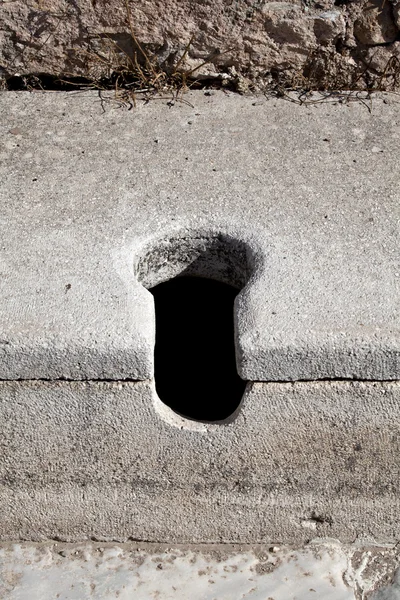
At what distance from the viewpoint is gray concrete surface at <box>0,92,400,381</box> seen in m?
1.80


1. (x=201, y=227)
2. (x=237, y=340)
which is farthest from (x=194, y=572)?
(x=201, y=227)

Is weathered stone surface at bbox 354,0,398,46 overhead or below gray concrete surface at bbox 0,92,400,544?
overhead

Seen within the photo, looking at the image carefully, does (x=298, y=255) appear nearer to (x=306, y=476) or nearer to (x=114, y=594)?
(x=306, y=476)

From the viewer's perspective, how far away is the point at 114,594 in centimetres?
198

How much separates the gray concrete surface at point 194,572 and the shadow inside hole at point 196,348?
2.34 feet

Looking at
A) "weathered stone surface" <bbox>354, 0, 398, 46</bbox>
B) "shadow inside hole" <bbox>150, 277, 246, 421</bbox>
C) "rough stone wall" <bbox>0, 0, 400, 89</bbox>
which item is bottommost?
"shadow inside hole" <bbox>150, 277, 246, 421</bbox>

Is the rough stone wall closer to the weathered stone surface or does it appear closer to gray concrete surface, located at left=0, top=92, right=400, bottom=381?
the weathered stone surface

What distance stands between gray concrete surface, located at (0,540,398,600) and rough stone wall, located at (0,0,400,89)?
1.69 metres

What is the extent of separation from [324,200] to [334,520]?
36.7 inches

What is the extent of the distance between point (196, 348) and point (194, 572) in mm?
1097

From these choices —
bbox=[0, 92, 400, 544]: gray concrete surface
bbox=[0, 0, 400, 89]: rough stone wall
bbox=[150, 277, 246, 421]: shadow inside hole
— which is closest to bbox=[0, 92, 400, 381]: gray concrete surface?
bbox=[0, 92, 400, 544]: gray concrete surface

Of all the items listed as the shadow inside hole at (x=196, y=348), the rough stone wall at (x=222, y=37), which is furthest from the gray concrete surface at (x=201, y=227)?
the shadow inside hole at (x=196, y=348)

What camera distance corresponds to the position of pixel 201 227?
213cm

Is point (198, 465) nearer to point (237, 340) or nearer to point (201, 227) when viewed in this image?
point (237, 340)
